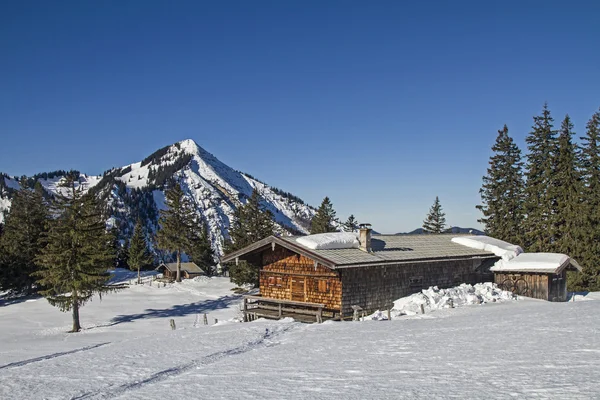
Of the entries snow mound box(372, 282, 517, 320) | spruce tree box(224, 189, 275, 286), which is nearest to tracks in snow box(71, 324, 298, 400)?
snow mound box(372, 282, 517, 320)

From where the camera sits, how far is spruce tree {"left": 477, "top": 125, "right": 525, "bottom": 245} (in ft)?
148

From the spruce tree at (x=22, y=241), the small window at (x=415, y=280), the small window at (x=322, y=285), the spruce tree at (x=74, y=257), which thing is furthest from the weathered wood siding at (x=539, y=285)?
the spruce tree at (x=22, y=241)

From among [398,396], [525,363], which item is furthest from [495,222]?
[398,396]

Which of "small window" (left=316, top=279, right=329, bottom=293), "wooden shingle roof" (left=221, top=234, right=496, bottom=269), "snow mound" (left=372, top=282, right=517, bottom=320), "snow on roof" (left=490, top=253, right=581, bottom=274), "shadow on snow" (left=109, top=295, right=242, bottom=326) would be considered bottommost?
"shadow on snow" (left=109, top=295, right=242, bottom=326)

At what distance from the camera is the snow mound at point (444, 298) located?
23.9 metres

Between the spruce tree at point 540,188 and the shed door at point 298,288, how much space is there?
25335 mm

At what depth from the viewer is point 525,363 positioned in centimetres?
946

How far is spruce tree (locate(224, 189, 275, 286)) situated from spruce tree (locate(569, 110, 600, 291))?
28619mm

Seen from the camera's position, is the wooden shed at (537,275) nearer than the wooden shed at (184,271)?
Yes

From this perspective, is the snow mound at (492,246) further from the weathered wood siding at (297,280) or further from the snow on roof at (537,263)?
the weathered wood siding at (297,280)

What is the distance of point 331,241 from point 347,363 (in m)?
15.1

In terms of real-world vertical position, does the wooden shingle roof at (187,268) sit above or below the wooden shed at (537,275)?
below

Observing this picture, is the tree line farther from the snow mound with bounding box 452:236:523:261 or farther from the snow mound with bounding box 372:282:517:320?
the snow mound with bounding box 452:236:523:261

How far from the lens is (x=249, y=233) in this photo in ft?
176
